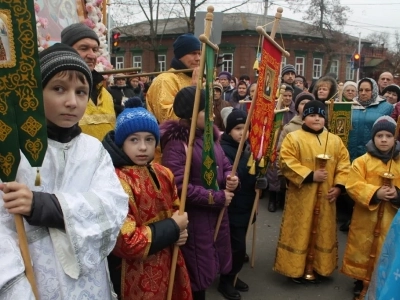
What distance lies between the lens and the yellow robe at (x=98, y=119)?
292 cm

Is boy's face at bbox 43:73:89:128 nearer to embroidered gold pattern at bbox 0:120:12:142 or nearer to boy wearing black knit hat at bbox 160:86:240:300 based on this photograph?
embroidered gold pattern at bbox 0:120:12:142

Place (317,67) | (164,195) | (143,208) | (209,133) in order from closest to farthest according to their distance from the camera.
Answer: (143,208) → (164,195) → (209,133) → (317,67)

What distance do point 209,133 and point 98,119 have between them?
854mm

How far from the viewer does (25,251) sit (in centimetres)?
149

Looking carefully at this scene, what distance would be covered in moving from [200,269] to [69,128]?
1.60 meters

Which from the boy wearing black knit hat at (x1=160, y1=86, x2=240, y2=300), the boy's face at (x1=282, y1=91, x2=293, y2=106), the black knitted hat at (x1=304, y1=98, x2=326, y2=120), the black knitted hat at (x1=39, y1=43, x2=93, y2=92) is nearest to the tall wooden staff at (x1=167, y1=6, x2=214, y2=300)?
the boy wearing black knit hat at (x1=160, y1=86, x2=240, y2=300)

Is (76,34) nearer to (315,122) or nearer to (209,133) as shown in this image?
(209,133)

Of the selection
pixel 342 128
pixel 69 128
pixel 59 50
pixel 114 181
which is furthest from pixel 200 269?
pixel 342 128

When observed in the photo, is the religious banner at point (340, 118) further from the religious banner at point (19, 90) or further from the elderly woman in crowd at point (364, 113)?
the religious banner at point (19, 90)

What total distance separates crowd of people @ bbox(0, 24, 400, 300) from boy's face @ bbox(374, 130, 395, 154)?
0.4 inches

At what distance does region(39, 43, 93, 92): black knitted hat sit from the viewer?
165cm

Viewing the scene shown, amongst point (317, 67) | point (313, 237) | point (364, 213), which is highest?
point (317, 67)

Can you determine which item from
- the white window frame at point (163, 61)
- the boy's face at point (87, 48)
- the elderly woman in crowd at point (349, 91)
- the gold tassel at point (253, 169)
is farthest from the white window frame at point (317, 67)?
the boy's face at point (87, 48)

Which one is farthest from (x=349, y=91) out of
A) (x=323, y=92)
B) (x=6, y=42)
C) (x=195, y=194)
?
(x=6, y=42)
